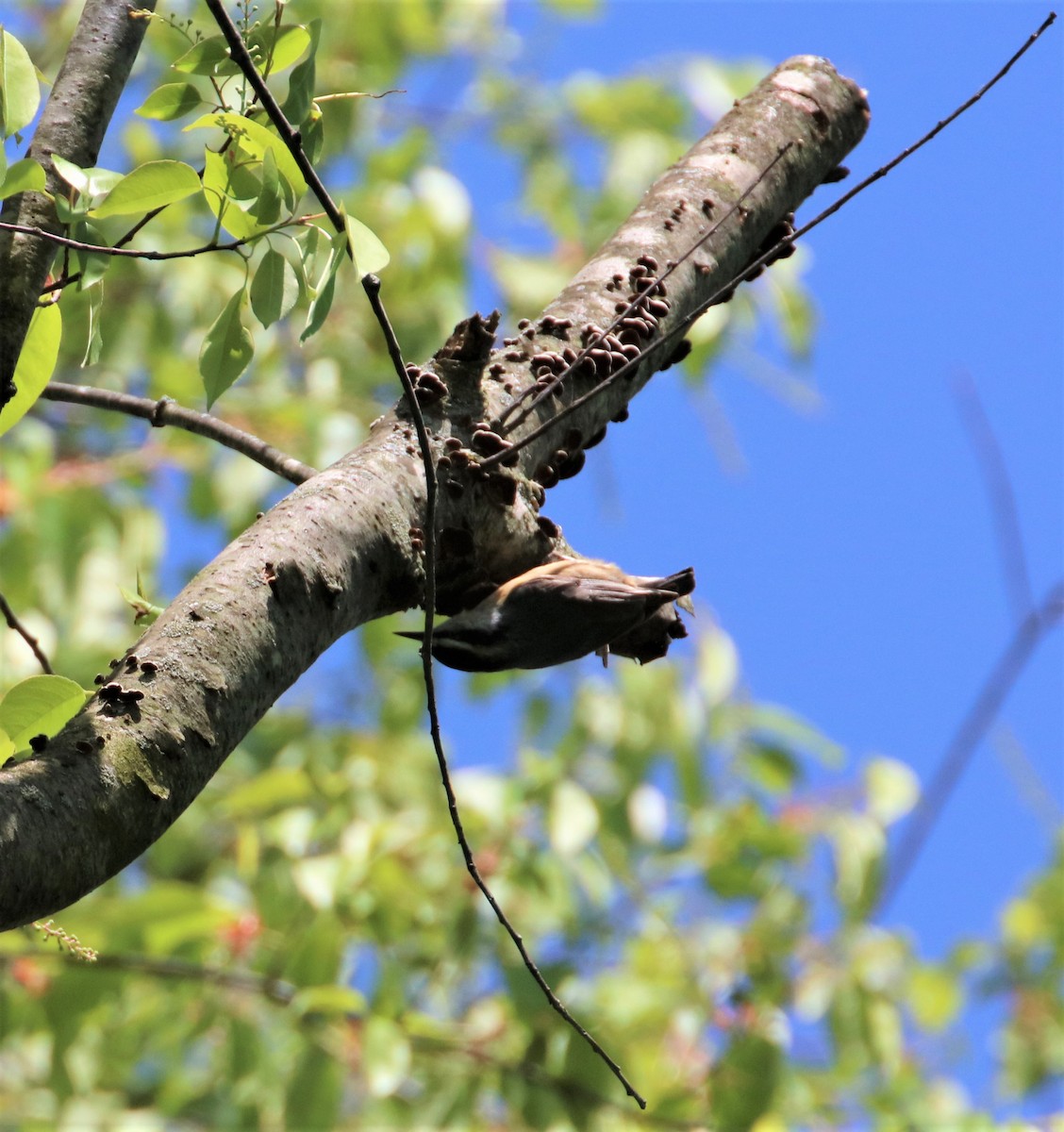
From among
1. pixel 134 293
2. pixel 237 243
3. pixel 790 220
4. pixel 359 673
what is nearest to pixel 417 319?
pixel 134 293

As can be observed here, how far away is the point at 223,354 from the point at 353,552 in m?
0.30

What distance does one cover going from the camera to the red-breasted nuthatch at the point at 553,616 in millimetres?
1499

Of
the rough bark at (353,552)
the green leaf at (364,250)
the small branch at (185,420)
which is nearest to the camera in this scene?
the rough bark at (353,552)

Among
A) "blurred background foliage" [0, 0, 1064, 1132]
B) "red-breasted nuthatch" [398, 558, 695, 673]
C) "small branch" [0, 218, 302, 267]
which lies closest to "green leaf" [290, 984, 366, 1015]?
"blurred background foliage" [0, 0, 1064, 1132]

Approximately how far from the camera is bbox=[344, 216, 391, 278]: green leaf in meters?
1.19

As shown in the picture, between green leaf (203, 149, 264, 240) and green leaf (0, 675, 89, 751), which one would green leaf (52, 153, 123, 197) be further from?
green leaf (0, 675, 89, 751)

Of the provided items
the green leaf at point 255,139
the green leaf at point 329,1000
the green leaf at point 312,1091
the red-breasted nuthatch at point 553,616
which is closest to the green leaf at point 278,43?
the green leaf at point 255,139

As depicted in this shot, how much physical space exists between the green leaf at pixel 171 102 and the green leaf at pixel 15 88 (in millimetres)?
127

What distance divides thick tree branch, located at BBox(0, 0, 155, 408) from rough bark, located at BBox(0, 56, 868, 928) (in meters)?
0.35

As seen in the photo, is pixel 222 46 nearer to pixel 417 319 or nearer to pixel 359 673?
pixel 417 319

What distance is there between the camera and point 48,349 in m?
1.36

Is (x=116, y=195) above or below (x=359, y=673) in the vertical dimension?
below

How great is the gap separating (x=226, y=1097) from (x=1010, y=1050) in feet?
8.27

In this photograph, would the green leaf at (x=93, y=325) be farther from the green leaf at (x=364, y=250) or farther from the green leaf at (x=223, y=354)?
the green leaf at (x=364, y=250)
